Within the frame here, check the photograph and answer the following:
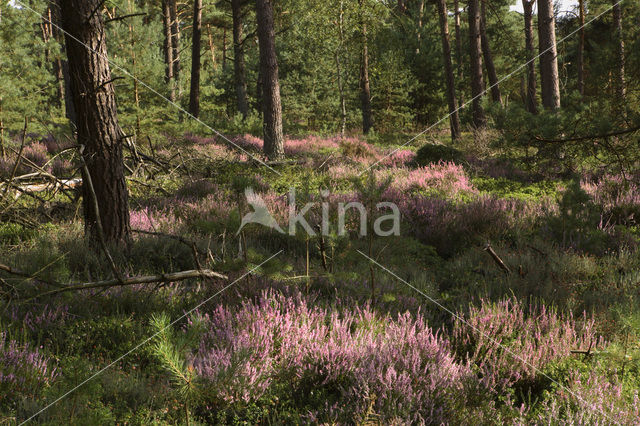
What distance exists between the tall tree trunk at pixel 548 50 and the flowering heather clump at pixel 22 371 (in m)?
10.6

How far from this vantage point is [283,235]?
17.8 feet

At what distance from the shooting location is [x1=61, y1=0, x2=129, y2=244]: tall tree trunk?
374cm

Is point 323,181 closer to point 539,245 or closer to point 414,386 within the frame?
point 539,245

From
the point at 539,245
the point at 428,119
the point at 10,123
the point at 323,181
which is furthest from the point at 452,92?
the point at 10,123

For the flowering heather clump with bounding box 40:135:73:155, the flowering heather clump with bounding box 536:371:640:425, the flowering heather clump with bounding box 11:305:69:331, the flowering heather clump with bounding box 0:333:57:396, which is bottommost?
the flowering heather clump with bounding box 536:371:640:425

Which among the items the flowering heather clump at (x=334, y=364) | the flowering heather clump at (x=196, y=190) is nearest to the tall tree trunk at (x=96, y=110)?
the flowering heather clump at (x=334, y=364)

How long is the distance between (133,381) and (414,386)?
162 cm

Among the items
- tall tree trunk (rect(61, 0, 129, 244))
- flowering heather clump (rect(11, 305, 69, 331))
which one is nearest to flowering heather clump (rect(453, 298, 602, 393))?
flowering heather clump (rect(11, 305, 69, 331))

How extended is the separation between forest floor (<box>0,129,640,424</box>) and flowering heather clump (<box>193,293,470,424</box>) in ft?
0.04

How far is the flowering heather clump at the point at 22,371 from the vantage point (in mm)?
2271

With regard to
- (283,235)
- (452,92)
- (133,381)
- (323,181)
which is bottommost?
(133,381)

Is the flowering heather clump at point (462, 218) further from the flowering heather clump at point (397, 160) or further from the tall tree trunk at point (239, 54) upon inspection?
the tall tree trunk at point (239, 54)

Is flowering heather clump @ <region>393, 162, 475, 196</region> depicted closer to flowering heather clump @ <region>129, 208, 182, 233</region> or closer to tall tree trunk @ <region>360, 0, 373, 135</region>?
flowering heather clump @ <region>129, 208, 182, 233</region>

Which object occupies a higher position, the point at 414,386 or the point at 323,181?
the point at 323,181
